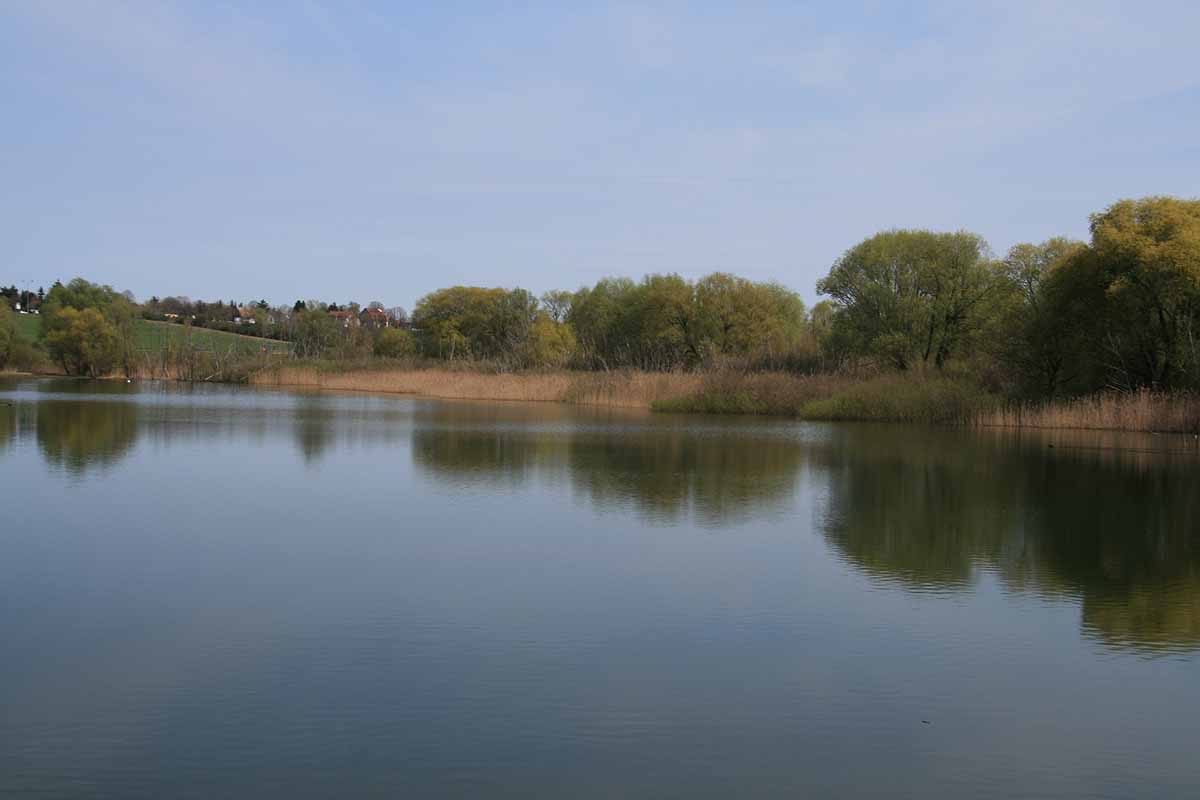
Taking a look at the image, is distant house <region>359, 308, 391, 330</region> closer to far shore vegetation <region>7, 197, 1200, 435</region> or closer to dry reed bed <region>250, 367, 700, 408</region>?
far shore vegetation <region>7, 197, 1200, 435</region>

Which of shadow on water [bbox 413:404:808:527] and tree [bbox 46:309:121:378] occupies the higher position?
tree [bbox 46:309:121:378]

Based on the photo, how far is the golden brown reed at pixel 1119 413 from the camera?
2219cm

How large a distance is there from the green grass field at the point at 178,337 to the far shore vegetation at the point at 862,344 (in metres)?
1.07

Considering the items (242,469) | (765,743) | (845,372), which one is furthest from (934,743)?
(845,372)

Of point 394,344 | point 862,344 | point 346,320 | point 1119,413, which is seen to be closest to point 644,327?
point 862,344

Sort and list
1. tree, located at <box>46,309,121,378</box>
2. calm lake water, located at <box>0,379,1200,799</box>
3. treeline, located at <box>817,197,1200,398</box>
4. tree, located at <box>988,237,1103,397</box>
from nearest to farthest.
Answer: calm lake water, located at <box>0,379,1200,799</box> → treeline, located at <box>817,197,1200,398</box> → tree, located at <box>988,237,1103,397</box> → tree, located at <box>46,309,121,378</box>

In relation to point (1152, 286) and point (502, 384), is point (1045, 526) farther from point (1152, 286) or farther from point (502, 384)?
point (502, 384)

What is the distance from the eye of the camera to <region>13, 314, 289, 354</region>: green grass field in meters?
58.6

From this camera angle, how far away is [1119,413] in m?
23.2

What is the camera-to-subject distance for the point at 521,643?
19.4 feet

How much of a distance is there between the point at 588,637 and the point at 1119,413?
2061 centimetres

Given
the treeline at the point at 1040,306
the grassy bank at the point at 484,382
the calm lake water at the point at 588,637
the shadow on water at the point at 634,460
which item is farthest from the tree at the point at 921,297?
the calm lake water at the point at 588,637

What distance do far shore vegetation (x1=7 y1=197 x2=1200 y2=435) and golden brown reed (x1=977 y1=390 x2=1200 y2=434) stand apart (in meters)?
0.04

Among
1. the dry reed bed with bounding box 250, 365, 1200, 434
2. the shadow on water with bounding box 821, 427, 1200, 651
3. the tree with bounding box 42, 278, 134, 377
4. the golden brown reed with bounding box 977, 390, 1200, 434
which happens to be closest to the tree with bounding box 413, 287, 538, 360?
the tree with bounding box 42, 278, 134, 377
